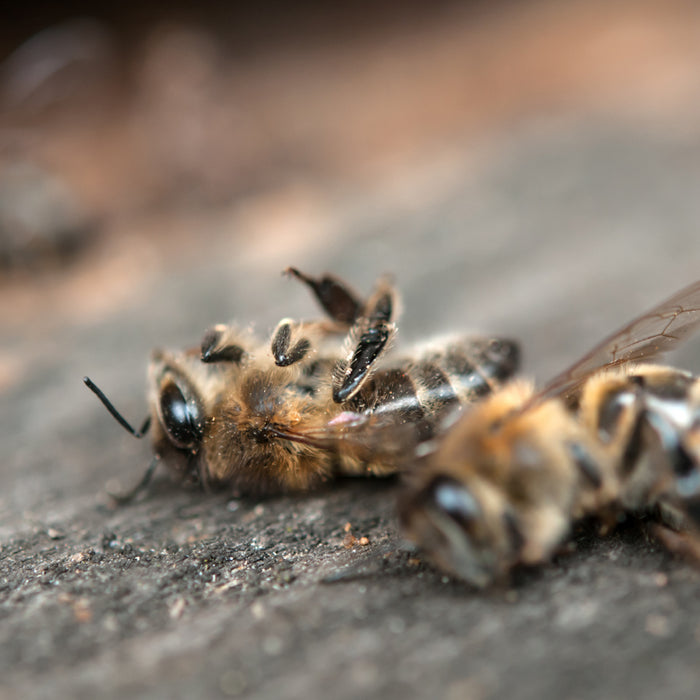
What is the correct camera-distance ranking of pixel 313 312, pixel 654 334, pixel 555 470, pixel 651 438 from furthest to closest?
pixel 313 312 → pixel 654 334 → pixel 651 438 → pixel 555 470

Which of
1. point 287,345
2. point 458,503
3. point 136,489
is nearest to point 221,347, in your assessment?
point 287,345

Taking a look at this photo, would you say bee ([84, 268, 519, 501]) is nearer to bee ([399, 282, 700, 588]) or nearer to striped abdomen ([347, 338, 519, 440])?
striped abdomen ([347, 338, 519, 440])

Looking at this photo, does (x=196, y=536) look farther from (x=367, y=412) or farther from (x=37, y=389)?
(x=37, y=389)

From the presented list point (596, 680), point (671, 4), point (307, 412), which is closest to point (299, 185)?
point (307, 412)

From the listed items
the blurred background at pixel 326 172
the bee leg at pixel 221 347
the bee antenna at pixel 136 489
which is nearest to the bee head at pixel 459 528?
the bee leg at pixel 221 347

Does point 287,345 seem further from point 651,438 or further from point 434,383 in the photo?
point 651,438
